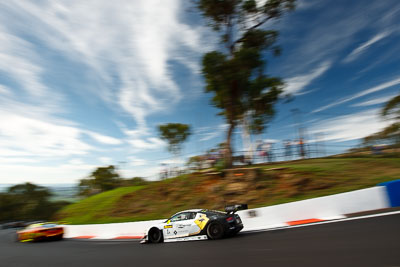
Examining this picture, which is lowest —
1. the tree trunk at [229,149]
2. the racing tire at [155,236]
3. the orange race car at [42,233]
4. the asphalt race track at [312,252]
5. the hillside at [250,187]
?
the asphalt race track at [312,252]

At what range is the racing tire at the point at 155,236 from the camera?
375 inches

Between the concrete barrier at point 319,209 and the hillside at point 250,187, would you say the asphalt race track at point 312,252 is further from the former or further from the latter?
the hillside at point 250,187

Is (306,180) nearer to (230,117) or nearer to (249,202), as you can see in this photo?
(249,202)

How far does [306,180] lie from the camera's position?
14250 mm

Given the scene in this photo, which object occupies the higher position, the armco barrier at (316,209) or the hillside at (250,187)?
the hillside at (250,187)

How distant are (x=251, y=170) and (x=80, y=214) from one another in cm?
1586

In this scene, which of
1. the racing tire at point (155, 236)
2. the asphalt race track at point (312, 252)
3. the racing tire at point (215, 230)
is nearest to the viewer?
the asphalt race track at point (312, 252)

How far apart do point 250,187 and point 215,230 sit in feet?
26.8

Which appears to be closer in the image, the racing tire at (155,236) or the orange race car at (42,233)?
the racing tire at (155,236)

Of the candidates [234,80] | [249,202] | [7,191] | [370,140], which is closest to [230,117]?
[234,80]

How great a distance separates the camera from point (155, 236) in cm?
968

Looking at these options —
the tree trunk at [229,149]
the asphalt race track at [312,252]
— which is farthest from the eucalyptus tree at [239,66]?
the asphalt race track at [312,252]

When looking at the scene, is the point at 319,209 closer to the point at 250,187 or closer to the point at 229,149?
the point at 250,187

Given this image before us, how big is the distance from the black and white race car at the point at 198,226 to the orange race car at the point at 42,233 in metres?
7.03
